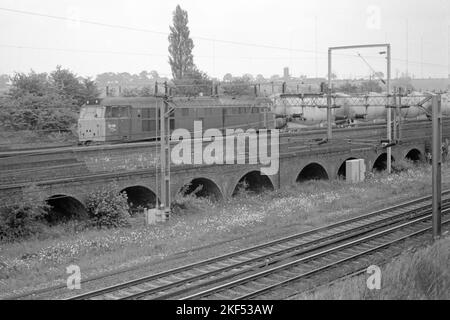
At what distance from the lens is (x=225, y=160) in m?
28.7


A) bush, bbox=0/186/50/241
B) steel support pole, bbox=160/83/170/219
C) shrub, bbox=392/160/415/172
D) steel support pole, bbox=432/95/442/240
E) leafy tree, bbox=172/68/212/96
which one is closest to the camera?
steel support pole, bbox=432/95/442/240

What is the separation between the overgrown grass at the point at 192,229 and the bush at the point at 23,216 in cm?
57

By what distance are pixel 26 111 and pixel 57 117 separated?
222 centimetres

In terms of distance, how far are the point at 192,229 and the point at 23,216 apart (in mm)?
5886

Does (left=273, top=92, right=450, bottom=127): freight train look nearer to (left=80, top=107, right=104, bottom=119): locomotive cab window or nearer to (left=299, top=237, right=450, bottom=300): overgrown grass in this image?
(left=80, top=107, right=104, bottom=119): locomotive cab window

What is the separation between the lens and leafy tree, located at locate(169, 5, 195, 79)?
194 feet

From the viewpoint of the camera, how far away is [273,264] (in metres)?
16.1

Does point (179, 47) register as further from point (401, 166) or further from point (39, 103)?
point (401, 166)

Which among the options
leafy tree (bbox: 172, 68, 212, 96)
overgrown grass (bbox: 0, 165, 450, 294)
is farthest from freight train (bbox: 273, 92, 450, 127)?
overgrown grass (bbox: 0, 165, 450, 294)

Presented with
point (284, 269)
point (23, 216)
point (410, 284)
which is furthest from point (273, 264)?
point (23, 216)

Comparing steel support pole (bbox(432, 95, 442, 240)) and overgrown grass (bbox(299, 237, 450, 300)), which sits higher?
steel support pole (bbox(432, 95, 442, 240))

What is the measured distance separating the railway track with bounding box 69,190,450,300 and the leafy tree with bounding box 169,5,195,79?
39.5 m
